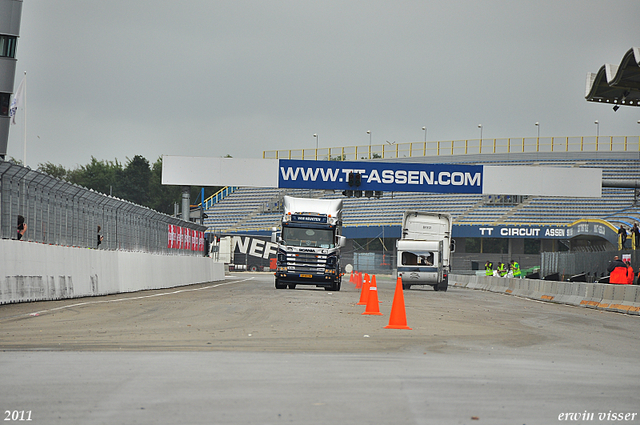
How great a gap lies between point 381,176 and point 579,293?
19896 millimetres

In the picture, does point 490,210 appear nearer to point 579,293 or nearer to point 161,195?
point 579,293

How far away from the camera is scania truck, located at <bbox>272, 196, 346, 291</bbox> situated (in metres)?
32.8

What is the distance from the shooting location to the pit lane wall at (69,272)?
17578 mm

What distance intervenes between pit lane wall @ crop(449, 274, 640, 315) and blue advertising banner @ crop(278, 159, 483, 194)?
23.1 ft

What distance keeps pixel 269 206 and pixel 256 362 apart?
73.3 meters

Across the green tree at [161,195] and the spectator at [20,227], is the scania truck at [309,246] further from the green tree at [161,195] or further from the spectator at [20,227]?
the green tree at [161,195]

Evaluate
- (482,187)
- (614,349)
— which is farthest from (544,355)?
(482,187)

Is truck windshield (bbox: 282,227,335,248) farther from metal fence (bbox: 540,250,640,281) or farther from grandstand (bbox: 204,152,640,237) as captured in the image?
grandstand (bbox: 204,152,640,237)

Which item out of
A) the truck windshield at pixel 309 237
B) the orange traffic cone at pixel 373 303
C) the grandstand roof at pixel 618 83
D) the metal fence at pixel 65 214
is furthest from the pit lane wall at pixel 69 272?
the grandstand roof at pixel 618 83

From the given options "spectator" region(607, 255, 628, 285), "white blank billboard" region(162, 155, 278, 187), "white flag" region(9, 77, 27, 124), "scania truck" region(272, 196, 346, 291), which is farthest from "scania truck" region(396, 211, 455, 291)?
"white flag" region(9, 77, 27, 124)

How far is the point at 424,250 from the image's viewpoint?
40.9 m

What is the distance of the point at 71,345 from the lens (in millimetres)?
10289

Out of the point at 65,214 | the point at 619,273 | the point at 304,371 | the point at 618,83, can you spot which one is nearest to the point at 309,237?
the point at 619,273

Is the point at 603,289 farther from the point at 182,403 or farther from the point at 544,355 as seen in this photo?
the point at 182,403
